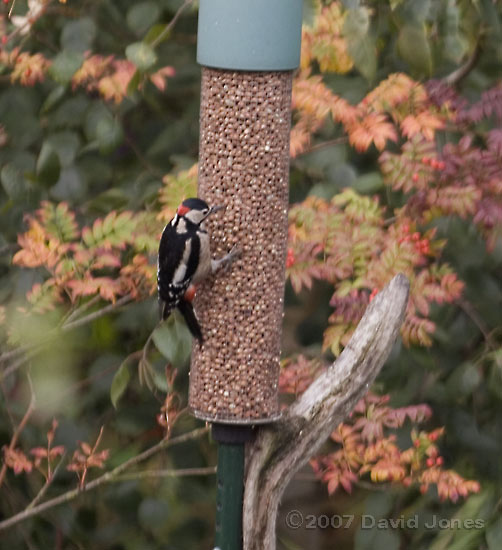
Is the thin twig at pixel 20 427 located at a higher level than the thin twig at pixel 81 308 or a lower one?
lower

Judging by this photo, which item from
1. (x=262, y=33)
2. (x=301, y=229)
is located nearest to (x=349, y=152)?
(x=301, y=229)

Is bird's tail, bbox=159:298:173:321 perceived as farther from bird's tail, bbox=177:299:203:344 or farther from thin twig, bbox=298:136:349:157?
thin twig, bbox=298:136:349:157

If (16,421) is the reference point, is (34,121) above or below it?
above

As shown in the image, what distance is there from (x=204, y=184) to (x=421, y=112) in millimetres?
1239

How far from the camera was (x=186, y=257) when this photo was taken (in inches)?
144

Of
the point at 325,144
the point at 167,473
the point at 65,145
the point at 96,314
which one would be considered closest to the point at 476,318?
the point at 325,144

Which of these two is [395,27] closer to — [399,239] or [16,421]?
[399,239]

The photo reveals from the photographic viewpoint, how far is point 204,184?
3801 mm

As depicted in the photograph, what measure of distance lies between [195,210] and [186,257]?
4.8 inches

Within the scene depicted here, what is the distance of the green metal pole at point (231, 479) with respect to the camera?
3766 mm

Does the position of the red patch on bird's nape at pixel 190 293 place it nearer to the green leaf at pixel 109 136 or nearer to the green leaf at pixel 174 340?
the green leaf at pixel 174 340

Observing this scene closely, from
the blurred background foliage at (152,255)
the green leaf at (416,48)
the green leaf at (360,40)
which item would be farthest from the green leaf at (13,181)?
the green leaf at (416,48)

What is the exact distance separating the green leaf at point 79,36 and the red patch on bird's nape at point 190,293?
1.52 meters

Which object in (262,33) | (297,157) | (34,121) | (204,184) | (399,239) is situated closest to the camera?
(262,33)
